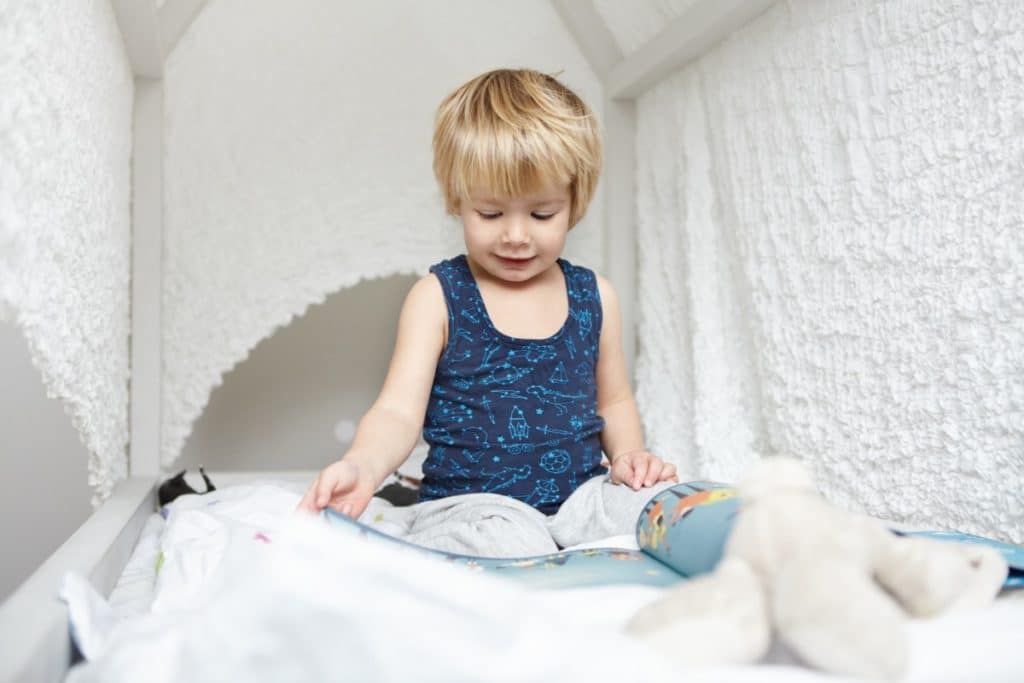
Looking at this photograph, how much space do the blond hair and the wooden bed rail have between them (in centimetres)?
54

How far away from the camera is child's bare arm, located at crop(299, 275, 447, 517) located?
0.83 metres

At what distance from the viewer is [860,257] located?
1.00 meters

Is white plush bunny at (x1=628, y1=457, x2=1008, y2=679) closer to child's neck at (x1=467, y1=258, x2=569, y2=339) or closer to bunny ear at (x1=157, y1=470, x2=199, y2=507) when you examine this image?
child's neck at (x1=467, y1=258, x2=569, y2=339)

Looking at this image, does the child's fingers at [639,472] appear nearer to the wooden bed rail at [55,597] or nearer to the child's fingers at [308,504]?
the child's fingers at [308,504]

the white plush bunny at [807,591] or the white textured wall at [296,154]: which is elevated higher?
the white textured wall at [296,154]

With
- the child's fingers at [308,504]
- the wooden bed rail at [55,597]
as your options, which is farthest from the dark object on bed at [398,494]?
the child's fingers at [308,504]

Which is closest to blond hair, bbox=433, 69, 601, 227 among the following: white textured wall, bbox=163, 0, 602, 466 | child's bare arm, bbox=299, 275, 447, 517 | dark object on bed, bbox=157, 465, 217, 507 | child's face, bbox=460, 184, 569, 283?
child's face, bbox=460, 184, 569, 283

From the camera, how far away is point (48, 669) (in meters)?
0.52

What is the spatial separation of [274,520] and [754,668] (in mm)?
660

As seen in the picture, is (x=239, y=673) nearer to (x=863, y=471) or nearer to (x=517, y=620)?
(x=517, y=620)

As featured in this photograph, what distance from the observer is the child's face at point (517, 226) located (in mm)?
1093

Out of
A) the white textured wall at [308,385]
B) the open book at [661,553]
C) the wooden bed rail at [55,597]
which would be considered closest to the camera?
the wooden bed rail at [55,597]

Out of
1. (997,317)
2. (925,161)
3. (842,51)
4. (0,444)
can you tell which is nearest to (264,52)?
(0,444)

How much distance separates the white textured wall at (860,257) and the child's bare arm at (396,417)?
41 centimetres
